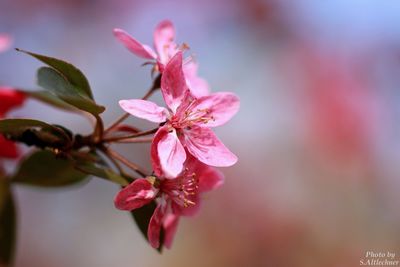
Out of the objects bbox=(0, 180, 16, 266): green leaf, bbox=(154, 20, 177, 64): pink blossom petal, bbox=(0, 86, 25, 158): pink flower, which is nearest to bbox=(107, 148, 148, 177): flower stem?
bbox=(154, 20, 177, 64): pink blossom petal

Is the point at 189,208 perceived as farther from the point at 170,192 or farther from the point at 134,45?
the point at 134,45

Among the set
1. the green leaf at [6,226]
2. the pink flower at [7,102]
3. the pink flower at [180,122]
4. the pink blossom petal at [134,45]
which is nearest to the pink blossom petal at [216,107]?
the pink flower at [180,122]

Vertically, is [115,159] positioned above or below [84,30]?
above

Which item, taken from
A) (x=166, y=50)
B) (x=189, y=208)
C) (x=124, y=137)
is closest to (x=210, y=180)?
(x=189, y=208)

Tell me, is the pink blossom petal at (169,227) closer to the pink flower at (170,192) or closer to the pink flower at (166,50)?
the pink flower at (170,192)

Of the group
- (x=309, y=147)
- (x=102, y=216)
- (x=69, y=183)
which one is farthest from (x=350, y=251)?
(x=69, y=183)

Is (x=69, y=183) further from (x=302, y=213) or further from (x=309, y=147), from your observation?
(x=309, y=147)
